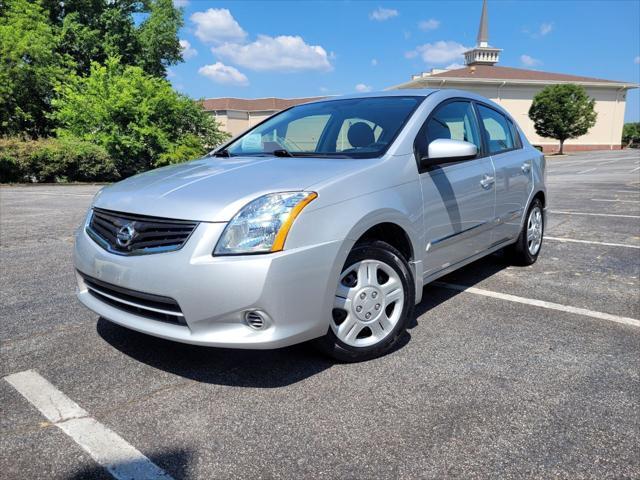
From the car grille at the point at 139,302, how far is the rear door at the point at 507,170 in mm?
2880

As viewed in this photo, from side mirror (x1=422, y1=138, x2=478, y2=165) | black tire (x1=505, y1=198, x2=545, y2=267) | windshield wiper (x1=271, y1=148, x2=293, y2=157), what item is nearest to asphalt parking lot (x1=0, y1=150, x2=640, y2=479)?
black tire (x1=505, y1=198, x2=545, y2=267)

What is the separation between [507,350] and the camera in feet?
10.1

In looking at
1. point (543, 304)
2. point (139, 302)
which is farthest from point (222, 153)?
point (543, 304)

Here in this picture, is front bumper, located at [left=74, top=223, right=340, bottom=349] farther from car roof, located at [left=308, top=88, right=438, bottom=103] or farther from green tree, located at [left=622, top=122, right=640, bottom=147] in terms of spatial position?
green tree, located at [left=622, top=122, right=640, bottom=147]

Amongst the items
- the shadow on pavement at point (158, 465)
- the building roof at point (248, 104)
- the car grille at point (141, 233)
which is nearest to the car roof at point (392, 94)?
the car grille at point (141, 233)

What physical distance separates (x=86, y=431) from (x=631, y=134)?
67.5 meters

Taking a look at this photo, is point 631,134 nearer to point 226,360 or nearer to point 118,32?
point 118,32

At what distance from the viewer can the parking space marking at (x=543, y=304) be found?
3.63m

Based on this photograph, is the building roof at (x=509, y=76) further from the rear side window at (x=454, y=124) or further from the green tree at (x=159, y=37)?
the rear side window at (x=454, y=124)

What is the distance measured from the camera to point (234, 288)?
7.68ft

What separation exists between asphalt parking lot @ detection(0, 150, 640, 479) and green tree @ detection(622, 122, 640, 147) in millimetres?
63441

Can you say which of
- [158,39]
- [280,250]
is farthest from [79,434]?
[158,39]

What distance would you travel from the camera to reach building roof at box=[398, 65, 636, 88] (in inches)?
1806

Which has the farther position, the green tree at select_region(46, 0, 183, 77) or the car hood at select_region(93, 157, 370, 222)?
the green tree at select_region(46, 0, 183, 77)
